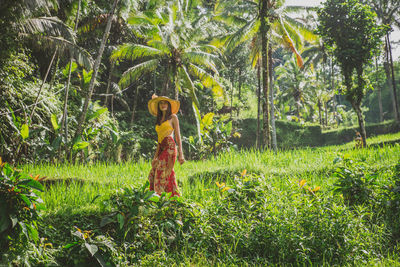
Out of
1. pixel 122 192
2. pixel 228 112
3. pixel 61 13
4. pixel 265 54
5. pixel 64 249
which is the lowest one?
pixel 64 249

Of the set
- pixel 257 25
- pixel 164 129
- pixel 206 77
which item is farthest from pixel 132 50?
pixel 164 129

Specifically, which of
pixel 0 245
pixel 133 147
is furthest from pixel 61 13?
pixel 0 245

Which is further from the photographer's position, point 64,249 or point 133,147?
point 133,147

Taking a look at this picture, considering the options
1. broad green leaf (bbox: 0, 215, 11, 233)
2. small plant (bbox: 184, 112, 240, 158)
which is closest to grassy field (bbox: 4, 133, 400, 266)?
broad green leaf (bbox: 0, 215, 11, 233)

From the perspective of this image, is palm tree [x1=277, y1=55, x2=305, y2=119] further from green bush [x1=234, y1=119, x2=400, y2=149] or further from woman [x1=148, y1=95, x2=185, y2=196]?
woman [x1=148, y1=95, x2=185, y2=196]

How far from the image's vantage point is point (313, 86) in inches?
1096

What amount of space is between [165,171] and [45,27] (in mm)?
6779

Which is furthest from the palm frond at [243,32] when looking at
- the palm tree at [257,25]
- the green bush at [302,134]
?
the green bush at [302,134]

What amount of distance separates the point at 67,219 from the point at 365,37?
11965 millimetres

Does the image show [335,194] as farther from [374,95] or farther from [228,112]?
[374,95]

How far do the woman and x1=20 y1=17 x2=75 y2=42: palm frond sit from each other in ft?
18.6

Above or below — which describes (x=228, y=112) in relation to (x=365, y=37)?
below

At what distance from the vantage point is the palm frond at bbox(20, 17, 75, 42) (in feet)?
26.5

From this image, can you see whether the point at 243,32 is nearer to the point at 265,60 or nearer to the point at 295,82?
the point at 265,60
